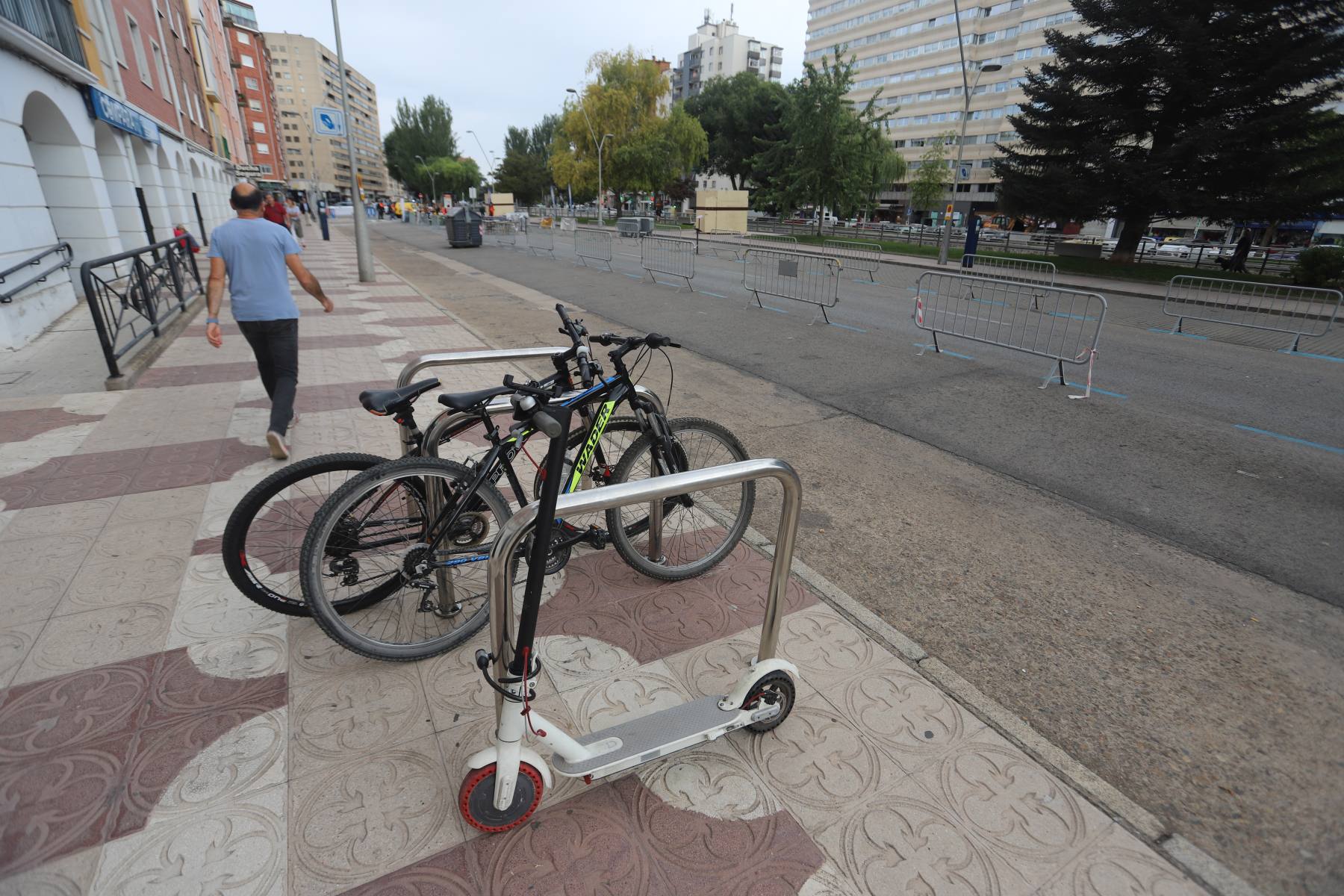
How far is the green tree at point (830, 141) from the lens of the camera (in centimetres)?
3406

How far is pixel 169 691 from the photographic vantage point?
276cm

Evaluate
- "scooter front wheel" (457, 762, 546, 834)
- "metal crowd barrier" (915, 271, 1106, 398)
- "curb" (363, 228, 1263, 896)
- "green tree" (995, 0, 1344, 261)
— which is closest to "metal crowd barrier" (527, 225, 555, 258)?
"metal crowd barrier" (915, 271, 1106, 398)

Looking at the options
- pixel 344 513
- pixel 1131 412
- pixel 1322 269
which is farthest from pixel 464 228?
pixel 344 513

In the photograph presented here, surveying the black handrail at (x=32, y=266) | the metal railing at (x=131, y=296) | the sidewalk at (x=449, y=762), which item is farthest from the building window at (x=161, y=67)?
the sidewalk at (x=449, y=762)

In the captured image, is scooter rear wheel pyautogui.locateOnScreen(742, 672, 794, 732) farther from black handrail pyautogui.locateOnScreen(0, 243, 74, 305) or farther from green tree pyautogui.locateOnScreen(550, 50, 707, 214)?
green tree pyautogui.locateOnScreen(550, 50, 707, 214)

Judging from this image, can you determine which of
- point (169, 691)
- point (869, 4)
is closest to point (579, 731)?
point (169, 691)

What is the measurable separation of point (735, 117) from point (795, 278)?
6293cm

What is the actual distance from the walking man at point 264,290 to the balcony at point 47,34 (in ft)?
27.2

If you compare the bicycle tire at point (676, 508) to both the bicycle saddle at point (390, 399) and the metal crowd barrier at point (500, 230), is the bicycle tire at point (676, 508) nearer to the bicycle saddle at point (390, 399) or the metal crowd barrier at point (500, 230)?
the bicycle saddle at point (390, 399)

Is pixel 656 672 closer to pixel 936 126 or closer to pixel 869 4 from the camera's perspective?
pixel 936 126

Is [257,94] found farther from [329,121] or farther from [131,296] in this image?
[131,296]

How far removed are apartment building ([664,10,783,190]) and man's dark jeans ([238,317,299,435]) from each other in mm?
104855

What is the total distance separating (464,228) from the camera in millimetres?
31094

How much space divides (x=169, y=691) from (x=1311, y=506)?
725 centimetres
